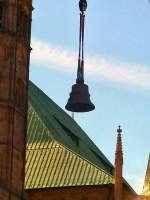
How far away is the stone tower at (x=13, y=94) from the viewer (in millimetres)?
38250

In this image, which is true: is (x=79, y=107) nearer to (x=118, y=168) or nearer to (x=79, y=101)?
(x=79, y=101)

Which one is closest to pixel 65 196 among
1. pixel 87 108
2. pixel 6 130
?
pixel 6 130

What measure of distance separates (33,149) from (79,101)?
24.3 m

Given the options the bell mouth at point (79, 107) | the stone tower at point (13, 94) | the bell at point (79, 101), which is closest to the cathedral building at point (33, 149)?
the stone tower at point (13, 94)

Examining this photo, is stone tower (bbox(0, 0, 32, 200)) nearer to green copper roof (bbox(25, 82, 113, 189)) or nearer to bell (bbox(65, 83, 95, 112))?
green copper roof (bbox(25, 82, 113, 189))

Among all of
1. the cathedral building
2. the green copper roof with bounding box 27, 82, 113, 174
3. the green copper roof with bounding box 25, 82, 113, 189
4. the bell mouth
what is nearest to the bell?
the bell mouth

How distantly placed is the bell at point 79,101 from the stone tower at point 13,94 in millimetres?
15575

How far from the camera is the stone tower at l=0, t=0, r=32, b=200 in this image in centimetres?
3825

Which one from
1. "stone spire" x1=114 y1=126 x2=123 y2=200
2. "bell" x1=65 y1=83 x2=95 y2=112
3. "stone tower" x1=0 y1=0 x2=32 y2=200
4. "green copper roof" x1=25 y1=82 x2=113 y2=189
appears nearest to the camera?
"bell" x1=65 y1=83 x2=95 y2=112

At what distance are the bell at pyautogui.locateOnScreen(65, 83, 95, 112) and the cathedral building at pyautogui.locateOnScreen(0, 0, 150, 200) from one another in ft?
33.8

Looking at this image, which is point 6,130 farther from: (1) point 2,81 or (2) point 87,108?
(2) point 87,108

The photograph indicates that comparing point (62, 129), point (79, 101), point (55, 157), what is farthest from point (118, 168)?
point (79, 101)

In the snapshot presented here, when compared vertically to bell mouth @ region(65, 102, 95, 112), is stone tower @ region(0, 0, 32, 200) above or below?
above

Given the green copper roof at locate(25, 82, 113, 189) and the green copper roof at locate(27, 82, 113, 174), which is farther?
the green copper roof at locate(27, 82, 113, 174)
